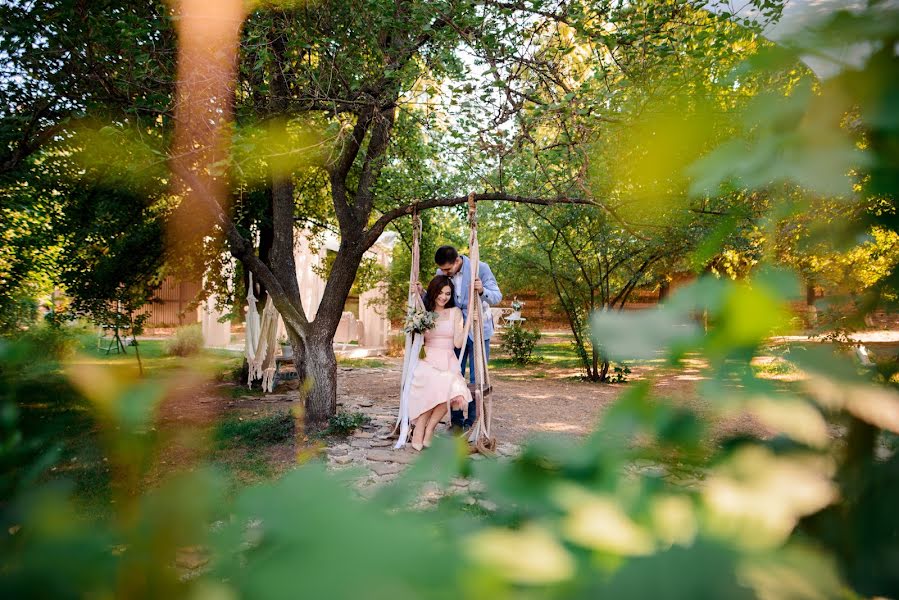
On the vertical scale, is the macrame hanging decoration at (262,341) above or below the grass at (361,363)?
above

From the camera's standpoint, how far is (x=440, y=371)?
5477 millimetres

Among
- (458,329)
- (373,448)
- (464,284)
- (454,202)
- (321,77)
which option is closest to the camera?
(321,77)

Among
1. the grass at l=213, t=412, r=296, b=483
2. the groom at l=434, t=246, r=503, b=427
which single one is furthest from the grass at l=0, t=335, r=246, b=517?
the groom at l=434, t=246, r=503, b=427

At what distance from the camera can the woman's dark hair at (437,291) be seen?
579 cm

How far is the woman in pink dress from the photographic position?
17.6ft

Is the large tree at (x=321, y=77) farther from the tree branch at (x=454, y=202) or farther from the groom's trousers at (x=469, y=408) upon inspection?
the groom's trousers at (x=469, y=408)

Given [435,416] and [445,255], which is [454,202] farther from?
[435,416]

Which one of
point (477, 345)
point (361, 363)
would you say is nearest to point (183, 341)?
point (361, 363)

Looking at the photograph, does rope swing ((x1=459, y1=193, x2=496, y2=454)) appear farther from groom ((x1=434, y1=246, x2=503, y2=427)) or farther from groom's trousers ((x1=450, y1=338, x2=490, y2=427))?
groom's trousers ((x1=450, y1=338, x2=490, y2=427))

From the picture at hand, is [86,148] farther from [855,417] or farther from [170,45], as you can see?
[855,417]

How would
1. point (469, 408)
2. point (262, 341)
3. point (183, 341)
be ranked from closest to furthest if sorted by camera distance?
point (469, 408)
point (262, 341)
point (183, 341)

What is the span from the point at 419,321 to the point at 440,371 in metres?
0.63

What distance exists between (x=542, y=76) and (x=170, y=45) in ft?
11.1

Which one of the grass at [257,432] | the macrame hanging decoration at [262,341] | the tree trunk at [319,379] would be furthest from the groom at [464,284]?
the macrame hanging decoration at [262,341]
